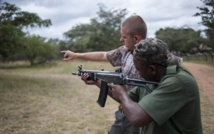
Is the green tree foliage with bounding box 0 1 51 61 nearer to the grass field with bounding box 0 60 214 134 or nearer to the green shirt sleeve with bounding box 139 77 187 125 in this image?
the grass field with bounding box 0 60 214 134

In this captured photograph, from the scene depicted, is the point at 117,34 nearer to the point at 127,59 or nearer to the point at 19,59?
the point at 19,59

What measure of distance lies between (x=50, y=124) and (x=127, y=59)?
162 inches

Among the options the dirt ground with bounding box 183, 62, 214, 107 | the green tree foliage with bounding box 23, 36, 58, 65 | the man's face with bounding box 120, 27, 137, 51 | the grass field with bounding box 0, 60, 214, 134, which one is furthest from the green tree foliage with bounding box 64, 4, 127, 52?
the man's face with bounding box 120, 27, 137, 51

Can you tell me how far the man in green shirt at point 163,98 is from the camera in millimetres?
1973

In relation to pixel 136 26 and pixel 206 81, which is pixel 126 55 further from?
pixel 206 81

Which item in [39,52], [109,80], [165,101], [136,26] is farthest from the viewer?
[39,52]

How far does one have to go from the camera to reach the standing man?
3014 mm

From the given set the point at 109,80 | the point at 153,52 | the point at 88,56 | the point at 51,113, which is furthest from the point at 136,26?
the point at 51,113

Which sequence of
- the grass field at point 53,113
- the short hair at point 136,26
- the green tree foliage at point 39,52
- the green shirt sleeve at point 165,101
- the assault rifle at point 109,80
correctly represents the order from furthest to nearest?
the green tree foliage at point 39,52 → the grass field at point 53,113 → the short hair at point 136,26 → the assault rifle at point 109,80 → the green shirt sleeve at point 165,101

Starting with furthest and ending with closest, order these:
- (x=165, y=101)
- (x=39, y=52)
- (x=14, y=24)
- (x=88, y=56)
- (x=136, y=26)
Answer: (x=39, y=52)
(x=14, y=24)
(x=88, y=56)
(x=136, y=26)
(x=165, y=101)

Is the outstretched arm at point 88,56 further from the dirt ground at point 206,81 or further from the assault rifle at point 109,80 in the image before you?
the dirt ground at point 206,81

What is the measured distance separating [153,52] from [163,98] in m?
0.29

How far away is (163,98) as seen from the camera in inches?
78.0

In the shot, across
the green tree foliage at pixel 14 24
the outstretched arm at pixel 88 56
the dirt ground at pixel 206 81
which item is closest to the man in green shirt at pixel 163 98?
the outstretched arm at pixel 88 56
